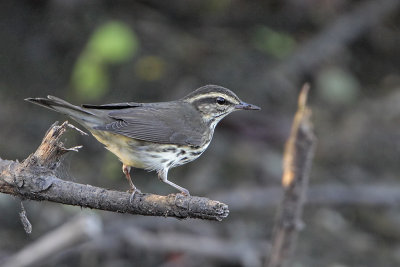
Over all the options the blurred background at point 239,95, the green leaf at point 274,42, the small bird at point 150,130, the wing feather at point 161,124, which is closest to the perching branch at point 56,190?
the small bird at point 150,130

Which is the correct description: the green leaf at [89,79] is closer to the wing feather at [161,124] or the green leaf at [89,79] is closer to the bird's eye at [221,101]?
the wing feather at [161,124]

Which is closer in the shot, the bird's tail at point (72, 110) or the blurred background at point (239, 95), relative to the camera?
the bird's tail at point (72, 110)

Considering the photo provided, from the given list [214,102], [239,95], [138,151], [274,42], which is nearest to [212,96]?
[214,102]

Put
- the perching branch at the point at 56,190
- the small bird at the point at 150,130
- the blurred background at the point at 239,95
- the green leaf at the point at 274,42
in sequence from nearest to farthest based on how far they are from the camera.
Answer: the perching branch at the point at 56,190 → the small bird at the point at 150,130 → the blurred background at the point at 239,95 → the green leaf at the point at 274,42

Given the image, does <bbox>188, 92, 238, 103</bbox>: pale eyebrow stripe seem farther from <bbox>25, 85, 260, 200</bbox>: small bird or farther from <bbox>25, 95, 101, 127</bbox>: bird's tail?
<bbox>25, 95, 101, 127</bbox>: bird's tail

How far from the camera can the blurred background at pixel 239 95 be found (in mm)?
7293

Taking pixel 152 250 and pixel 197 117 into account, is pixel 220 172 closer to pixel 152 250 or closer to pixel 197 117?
pixel 152 250

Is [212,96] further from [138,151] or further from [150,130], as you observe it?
[138,151]

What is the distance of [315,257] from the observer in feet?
24.2

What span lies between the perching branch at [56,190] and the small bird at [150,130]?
624 millimetres

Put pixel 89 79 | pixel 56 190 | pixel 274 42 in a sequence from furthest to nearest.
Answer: pixel 274 42, pixel 89 79, pixel 56 190

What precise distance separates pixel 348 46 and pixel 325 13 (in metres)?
0.57

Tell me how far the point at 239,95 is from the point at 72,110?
441 cm

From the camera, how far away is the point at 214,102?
19.1 ft
